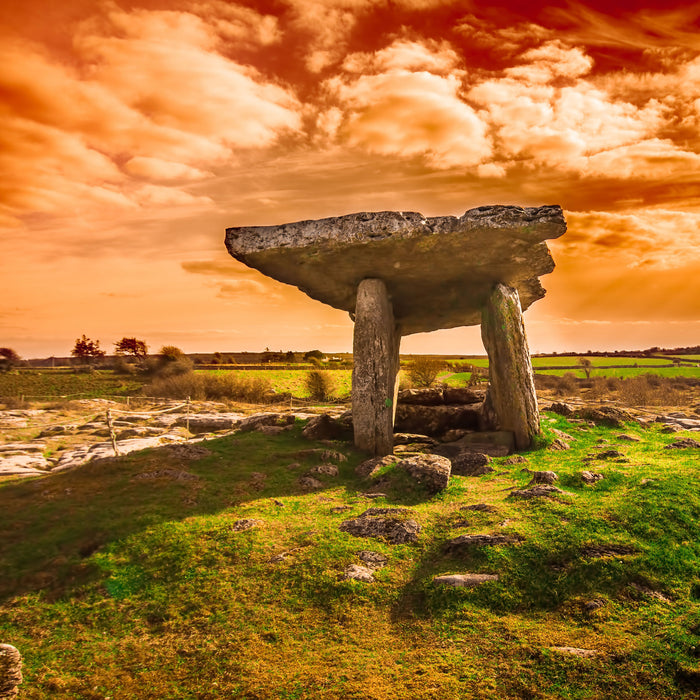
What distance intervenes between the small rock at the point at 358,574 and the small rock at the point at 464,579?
2.51 feet

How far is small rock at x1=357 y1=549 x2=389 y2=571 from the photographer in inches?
223

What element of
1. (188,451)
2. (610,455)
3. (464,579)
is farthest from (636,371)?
(464,579)

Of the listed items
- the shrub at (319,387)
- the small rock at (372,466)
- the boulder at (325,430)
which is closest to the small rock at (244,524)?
the small rock at (372,466)

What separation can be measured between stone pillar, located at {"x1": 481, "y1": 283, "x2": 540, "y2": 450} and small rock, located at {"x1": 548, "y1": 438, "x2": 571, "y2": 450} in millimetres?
458

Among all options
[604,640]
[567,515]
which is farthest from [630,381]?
[604,640]

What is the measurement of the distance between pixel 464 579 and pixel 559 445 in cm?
726

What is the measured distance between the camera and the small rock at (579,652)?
12.1 feet

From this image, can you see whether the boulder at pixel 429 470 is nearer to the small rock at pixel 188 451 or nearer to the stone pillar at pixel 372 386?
the stone pillar at pixel 372 386

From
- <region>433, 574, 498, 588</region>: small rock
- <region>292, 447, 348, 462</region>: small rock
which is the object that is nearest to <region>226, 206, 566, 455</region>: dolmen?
<region>292, 447, 348, 462</region>: small rock

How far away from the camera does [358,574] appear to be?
542 centimetres

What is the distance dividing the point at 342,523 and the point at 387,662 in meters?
2.86

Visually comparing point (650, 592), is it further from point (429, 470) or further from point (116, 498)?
point (116, 498)

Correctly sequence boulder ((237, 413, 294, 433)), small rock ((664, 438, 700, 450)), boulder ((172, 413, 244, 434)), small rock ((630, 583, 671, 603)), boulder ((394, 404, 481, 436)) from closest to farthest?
small rock ((630, 583, 671, 603))
small rock ((664, 438, 700, 450))
boulder ((237, 413, 294, 433))
boulder ((394, 404, 481, 436))
boulder ((172, 413, 244, 434))

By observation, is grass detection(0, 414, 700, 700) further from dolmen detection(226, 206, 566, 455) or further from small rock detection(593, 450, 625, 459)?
dolmen detection(226, 206, 566, 455)
